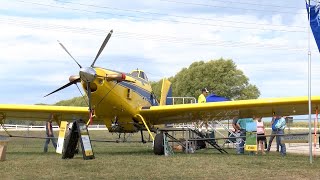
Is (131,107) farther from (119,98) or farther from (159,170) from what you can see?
(159,170)

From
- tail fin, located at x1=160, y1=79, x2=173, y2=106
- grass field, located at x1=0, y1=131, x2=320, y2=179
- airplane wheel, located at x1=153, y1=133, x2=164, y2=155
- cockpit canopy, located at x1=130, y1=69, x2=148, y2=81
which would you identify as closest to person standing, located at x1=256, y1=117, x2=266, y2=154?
airplane wheel, located at x1=153, y1=133, x2=164, y2=155

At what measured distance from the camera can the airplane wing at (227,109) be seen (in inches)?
643

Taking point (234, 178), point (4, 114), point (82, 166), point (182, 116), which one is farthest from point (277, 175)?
point (4, 114)

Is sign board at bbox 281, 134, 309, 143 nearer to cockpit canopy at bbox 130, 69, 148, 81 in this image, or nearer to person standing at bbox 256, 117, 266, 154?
person standing at bbox 256, 117, 266, 154

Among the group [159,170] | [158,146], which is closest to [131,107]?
[158,146]

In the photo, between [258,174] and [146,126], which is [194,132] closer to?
[146,126]

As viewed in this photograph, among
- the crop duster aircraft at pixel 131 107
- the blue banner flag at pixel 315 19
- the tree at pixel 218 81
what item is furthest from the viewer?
the tree at pixel 218 81

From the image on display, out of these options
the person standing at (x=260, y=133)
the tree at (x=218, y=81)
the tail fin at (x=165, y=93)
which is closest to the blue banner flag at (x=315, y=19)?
the person standing at (x=260, y=133)

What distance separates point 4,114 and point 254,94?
2086 inches

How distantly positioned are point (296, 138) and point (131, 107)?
5.93m

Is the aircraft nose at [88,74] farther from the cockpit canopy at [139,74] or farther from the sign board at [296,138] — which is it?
the sign board at [296,138]

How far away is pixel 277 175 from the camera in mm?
9773

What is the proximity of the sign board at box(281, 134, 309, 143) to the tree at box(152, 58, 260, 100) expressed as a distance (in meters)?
51.0

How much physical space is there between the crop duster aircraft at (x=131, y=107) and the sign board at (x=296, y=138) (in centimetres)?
116
